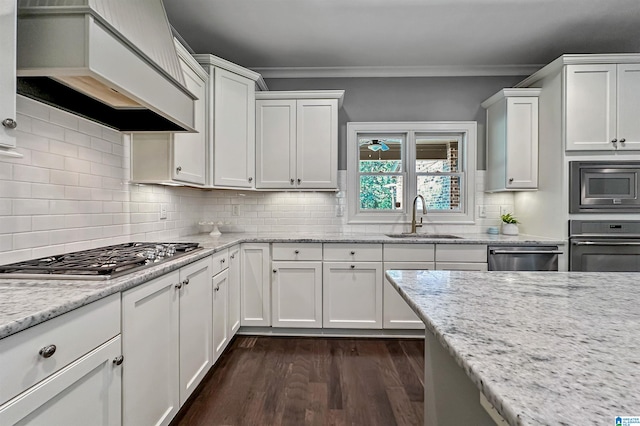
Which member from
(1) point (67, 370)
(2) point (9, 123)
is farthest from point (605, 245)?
(2) point (9, 123)

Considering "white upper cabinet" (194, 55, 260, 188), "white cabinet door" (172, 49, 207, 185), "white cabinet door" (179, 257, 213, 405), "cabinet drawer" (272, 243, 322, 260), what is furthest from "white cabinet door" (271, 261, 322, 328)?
"white cabinet door" (172, 49, 207, 185)

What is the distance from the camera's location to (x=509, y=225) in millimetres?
3252

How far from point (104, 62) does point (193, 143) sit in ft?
4.36

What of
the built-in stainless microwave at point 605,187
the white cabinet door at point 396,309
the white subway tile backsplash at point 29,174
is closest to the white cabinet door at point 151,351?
the white subway tile backsplash at point 29,174

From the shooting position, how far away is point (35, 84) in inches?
55.9

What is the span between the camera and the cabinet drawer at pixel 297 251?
2.91m

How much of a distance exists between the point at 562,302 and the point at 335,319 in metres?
2.18

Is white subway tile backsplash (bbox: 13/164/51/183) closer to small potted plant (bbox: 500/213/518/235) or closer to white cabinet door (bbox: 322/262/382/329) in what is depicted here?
white cabinet door (bbox: 322/262/382/329)

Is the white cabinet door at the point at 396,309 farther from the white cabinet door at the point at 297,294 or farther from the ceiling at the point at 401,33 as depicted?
the ceiling at the point at 401,33

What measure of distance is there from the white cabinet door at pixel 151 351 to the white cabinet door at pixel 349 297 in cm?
147

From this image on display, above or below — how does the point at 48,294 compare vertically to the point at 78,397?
above

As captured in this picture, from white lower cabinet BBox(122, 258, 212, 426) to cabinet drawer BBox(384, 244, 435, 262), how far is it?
1.56m

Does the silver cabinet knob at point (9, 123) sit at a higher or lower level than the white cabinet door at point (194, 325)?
higher

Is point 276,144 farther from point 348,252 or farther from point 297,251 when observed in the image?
point 348,252
